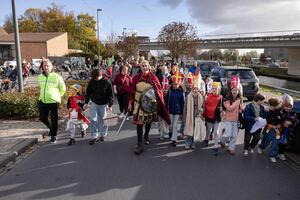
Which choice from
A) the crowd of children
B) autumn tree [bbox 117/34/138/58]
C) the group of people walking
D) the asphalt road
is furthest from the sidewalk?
autumn tree [bbox 117/34/138/58]

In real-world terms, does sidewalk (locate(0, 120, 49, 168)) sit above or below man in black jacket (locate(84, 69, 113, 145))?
below

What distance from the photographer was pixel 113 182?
188 inches

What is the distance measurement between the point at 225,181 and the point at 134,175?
1.50 metres

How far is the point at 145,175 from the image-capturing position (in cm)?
507

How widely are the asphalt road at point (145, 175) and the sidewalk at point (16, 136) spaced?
32 cm

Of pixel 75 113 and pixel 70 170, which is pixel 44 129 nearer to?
pixel 75 113

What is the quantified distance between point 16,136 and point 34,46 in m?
49.3

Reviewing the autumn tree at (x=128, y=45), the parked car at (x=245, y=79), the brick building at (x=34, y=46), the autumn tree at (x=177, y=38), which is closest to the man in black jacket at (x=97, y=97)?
the parked car at (x=245, y=79)

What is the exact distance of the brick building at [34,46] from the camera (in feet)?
166

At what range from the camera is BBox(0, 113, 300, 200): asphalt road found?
4383 mm

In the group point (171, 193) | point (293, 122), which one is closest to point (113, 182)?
point (171, 193)

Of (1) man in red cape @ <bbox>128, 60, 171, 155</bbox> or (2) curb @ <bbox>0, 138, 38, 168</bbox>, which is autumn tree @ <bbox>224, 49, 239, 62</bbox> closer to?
(1) man in red cape @ <bbox>128, 60, 171, 155</bbox>

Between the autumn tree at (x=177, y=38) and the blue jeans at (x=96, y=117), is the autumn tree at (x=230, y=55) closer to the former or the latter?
the autumn tree at (x=177, y=38)

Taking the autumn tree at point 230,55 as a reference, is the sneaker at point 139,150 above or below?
below
